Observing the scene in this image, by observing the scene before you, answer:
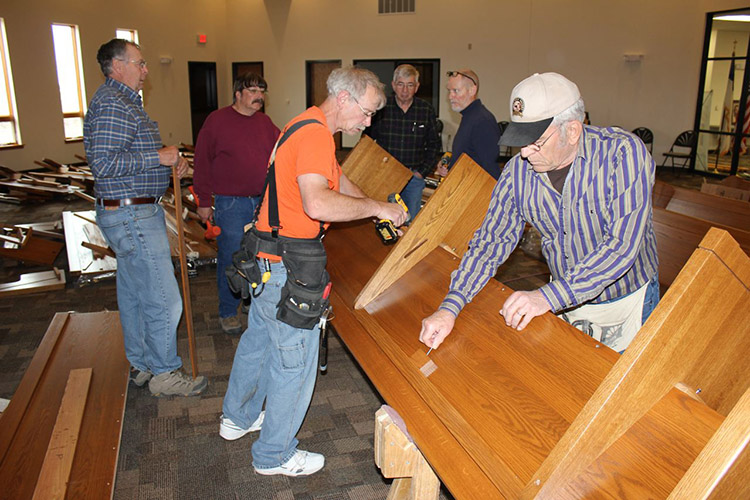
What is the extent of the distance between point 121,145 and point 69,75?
10.9 metres

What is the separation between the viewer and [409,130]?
14.9 feet

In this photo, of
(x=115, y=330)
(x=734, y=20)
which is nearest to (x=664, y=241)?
(x=115, y=330)

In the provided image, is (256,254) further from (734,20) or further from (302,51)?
(302,51)

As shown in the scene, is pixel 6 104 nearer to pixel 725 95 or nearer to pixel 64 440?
pixel 64 440

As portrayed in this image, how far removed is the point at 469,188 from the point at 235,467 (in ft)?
5.27

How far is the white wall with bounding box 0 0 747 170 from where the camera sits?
10.9 m

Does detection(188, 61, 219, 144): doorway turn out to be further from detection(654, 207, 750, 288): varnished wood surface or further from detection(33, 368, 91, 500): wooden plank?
detection(654, 207, 750, 288): varnished wood surface

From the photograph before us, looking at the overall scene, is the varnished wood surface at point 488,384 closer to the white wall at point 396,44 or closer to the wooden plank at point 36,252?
the wooden plank at point 36,252

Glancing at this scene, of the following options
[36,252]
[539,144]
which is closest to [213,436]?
[539,144]

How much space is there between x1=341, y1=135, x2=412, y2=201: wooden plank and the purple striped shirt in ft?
4.51

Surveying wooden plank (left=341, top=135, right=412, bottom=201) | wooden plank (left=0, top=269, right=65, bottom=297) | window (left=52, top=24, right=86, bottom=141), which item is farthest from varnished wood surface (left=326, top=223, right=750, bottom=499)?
window (left=52, top=24, right=86, bottom=141)

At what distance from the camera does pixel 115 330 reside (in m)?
3.53

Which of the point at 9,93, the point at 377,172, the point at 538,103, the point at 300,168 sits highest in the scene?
the point at 9,93

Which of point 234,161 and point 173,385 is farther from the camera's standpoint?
point 234,161
